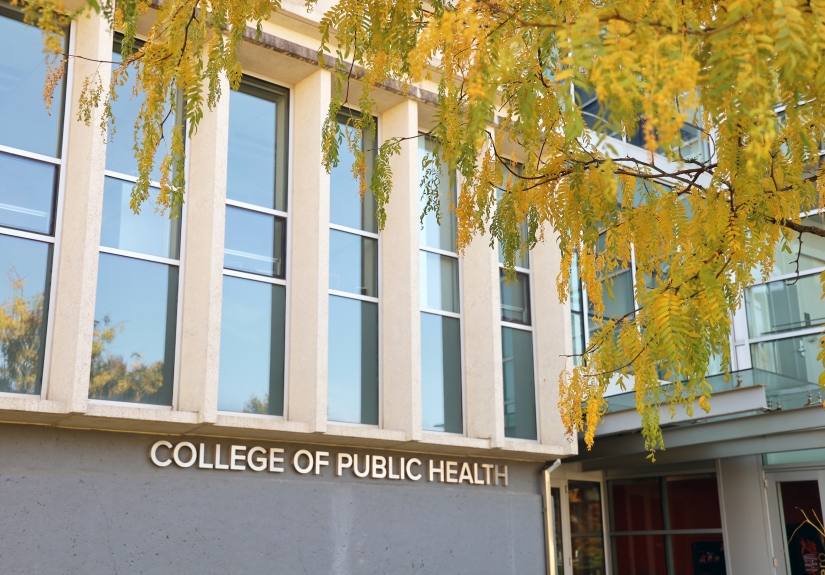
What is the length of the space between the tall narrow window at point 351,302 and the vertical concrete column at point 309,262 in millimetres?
539

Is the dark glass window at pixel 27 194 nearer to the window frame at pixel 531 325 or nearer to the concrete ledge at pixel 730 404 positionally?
the window frame at pixel 531 325

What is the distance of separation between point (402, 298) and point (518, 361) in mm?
2425

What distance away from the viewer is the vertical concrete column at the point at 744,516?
46.4ft

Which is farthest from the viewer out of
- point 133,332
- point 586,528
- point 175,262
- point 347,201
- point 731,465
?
point 586,528

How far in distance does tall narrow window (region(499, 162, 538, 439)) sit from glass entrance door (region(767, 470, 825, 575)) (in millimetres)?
4506

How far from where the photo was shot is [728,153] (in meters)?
4.84

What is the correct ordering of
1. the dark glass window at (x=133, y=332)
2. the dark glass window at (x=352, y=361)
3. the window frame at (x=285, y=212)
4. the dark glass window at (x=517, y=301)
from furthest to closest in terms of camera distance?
the dark glass window at (x=517, y=301) → the dark glass window at (x=352, y=361) → the window frame at (x=285, y=212) → the dark glass window at (x=133, y=332)

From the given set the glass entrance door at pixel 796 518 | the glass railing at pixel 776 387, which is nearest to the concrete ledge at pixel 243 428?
the glass railing at pixel 776 387

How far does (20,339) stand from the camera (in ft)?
28.8

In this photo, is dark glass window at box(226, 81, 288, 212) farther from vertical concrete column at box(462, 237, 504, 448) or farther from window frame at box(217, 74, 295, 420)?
vertical concrete column at box(462, 237, 504, 448)

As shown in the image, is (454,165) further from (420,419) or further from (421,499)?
(421,499)

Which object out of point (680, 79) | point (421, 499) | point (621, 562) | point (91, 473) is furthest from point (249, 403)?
point (621, 562)

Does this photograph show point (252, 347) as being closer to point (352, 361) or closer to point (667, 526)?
point (352, 361)

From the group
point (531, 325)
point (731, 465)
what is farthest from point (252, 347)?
point (731, 465)
